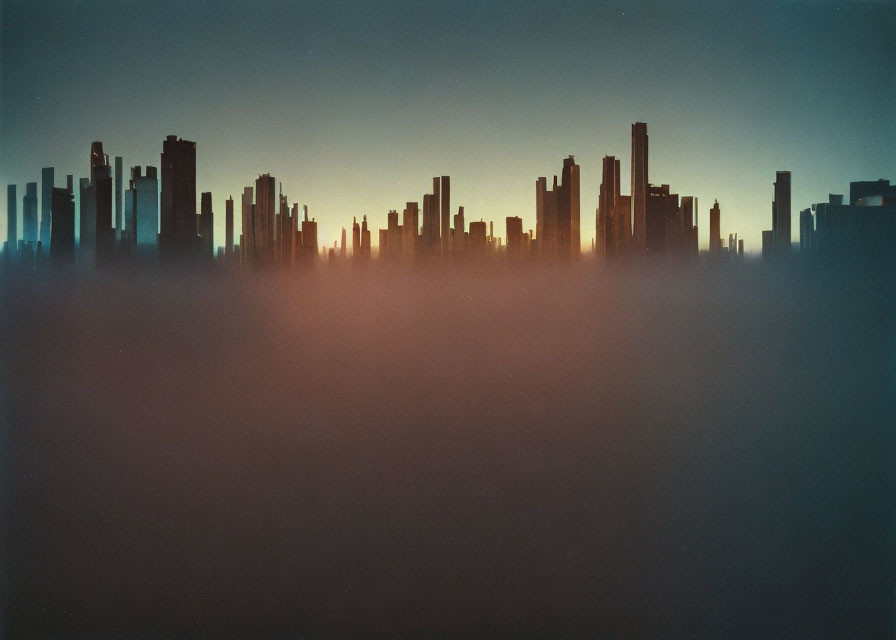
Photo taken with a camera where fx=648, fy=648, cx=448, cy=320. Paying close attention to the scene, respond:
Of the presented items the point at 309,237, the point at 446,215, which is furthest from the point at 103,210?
the point at 446,215

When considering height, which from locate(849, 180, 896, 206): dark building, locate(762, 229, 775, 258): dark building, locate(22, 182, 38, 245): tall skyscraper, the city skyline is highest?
the city skyline

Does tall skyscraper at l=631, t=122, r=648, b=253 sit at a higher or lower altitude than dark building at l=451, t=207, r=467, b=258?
higher

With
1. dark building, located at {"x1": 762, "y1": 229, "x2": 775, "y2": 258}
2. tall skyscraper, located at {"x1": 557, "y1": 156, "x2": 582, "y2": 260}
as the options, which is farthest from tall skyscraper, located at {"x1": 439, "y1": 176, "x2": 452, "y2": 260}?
dark building, located at {"x1": 762, "y1": 229, "x2": 775, "y2": 258}

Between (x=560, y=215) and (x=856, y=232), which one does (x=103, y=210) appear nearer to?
(x=560, y=215)

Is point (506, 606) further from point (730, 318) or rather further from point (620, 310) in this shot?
point (730, 318)

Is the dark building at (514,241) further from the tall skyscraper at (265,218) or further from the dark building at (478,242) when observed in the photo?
the tall skyscraper at (265,218)

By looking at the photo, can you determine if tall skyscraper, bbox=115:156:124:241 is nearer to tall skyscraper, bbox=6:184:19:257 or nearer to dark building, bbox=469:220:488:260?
tall skyscraper, bbox=6:184:19:257
